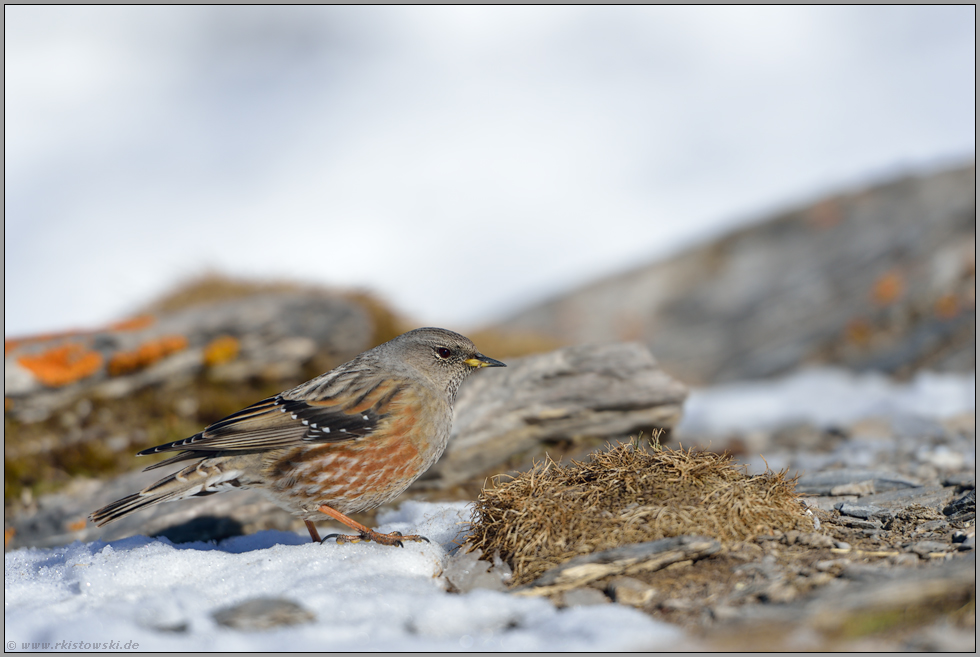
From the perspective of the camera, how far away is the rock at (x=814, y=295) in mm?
15492

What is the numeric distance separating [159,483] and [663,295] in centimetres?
2139

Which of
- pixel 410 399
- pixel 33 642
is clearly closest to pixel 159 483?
pixel 33 642

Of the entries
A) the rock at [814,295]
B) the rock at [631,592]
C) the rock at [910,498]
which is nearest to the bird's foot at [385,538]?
the rock at [631,592]

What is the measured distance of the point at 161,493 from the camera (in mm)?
5836

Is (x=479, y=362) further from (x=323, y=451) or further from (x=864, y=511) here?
(x=864, y=511)

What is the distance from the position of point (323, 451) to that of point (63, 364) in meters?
6.86

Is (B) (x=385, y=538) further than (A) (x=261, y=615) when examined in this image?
Yes

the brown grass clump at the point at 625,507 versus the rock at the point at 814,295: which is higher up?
the rock at the point at 814,295

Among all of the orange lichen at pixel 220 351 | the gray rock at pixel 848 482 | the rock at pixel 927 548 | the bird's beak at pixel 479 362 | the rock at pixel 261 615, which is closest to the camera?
the rock at pixel 261 615

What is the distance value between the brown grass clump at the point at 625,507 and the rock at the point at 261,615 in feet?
4.98

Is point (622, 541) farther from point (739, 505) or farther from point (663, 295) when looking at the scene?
point (663, 295)

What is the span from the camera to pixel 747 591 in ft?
14.0

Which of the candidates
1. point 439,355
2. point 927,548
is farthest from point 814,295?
point 927,548

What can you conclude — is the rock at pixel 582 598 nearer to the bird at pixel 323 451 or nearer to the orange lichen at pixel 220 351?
the bird at pixel 323 451
